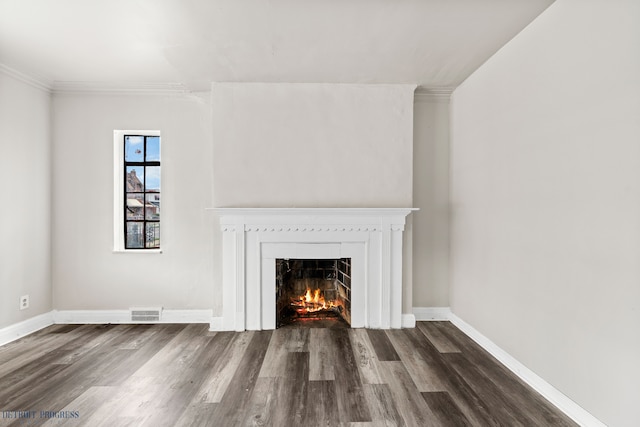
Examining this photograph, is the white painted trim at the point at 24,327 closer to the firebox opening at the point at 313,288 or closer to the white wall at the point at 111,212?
the white wall at the point at 111,212

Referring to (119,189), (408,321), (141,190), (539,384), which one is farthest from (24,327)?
(539,384)

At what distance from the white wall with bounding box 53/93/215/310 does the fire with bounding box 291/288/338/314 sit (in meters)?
1.01

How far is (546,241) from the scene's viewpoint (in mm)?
2336

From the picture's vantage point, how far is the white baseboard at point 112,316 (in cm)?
379

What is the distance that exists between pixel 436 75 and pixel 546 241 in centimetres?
192

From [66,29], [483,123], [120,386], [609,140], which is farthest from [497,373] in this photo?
[66,29]

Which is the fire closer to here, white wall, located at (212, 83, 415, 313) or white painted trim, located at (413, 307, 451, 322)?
white painted trim, located at (413, 307, 451, 322)

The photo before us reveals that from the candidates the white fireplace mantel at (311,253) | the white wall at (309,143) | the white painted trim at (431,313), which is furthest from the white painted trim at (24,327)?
the white painted trim at (431,313)

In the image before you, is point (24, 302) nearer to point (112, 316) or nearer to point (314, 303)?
point (112, 316)

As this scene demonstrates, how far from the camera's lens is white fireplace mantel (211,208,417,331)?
354 cm

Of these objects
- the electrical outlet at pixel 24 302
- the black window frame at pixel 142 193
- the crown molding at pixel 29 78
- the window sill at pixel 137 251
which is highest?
the crown molding at pixel 29 78

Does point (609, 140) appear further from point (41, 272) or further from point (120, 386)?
point (41, 272)

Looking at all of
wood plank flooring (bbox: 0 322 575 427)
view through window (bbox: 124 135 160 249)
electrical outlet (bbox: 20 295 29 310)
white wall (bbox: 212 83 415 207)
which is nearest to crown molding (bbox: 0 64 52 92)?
view through window (bbox: 124 135 160 249)

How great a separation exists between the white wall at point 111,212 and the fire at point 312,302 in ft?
3.32
